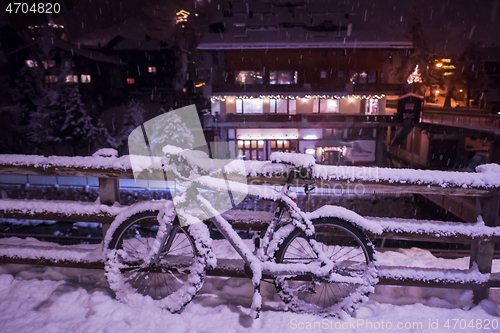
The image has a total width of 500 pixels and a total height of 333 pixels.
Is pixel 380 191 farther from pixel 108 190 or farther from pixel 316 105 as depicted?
pixel 316 105

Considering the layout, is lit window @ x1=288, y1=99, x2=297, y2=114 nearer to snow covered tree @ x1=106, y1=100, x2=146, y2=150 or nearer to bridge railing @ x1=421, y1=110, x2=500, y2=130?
bridge railing @ x1=421, y1=110, x2=500, y2=130

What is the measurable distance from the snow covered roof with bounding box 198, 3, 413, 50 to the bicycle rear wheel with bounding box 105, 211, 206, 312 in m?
23.9

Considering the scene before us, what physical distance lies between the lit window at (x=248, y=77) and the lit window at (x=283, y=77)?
1048 millimetres

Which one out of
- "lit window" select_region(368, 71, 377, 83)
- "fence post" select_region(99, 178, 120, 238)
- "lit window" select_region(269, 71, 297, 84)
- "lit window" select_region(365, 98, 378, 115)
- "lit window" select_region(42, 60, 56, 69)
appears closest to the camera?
"fence post" select_region(99, 178, 120, 238)

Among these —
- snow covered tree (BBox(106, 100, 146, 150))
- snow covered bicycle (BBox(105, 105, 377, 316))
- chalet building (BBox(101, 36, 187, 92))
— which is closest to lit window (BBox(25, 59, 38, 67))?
chalet building (BBox(101, 36, 187, 92))

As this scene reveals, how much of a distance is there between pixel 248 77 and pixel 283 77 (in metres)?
3.04

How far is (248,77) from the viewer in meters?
25.9

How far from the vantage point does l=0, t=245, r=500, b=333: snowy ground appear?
2578mm

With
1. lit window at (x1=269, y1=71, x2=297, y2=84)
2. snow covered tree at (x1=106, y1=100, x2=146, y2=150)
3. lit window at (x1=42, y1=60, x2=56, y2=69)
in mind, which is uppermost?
lit window at (x1=42, y1=60, x2=56, y2=69)

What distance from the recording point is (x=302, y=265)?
2.75 metres

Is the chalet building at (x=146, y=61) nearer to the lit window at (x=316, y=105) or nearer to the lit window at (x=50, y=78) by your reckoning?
the lit window at (x=50, y=78)

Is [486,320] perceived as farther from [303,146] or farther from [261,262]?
[303,146]

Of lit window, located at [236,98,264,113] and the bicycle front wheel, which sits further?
lit window, located at [236,98,264,113]

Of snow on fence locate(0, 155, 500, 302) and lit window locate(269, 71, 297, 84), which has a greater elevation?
lit window locate(269, 71, 297, 84)
